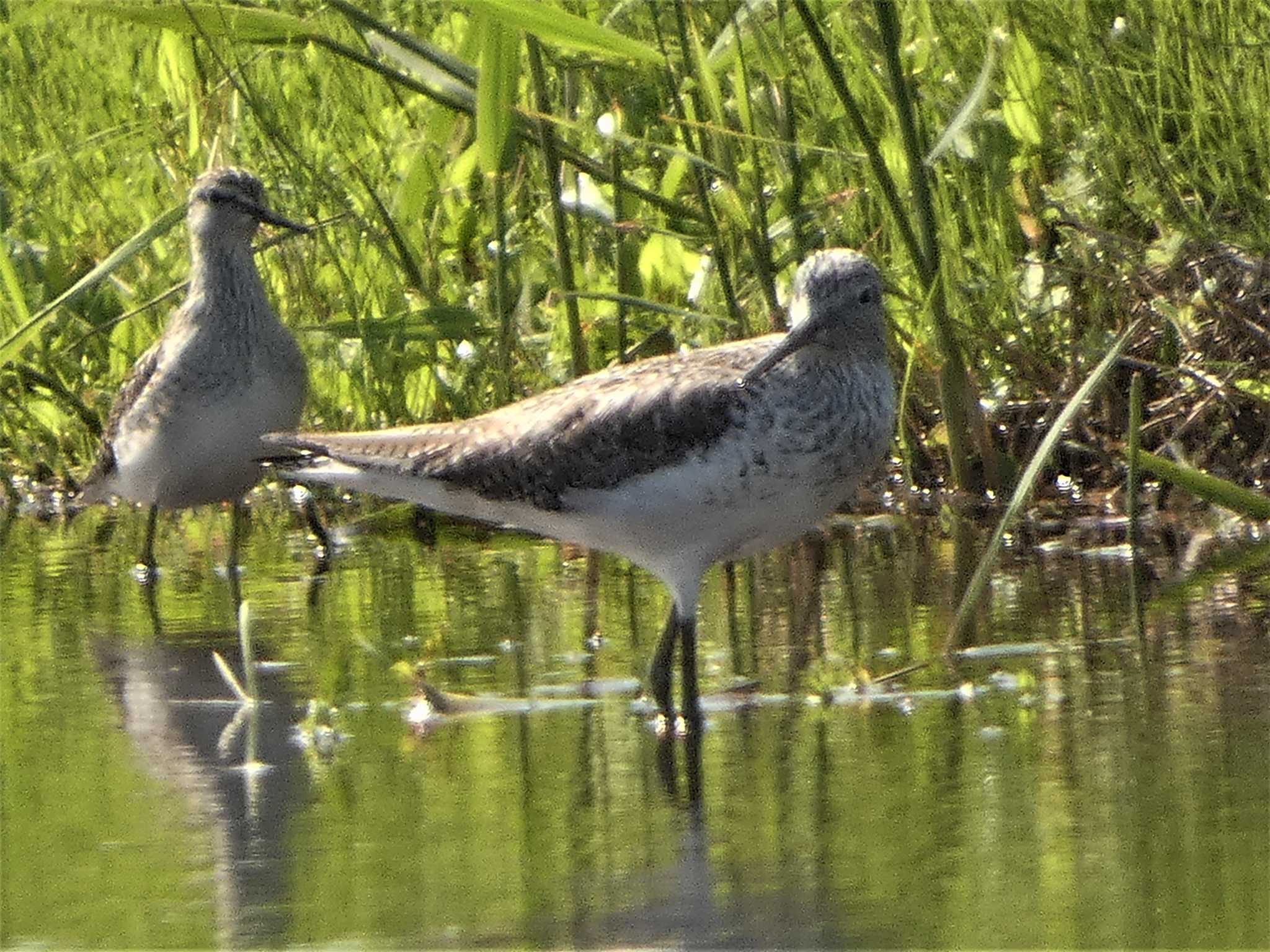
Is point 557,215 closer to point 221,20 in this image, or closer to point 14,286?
point 221,20

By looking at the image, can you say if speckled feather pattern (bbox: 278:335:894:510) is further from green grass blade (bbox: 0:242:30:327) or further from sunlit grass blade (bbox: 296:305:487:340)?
green grass blade (bbox: 0:242:30:327)

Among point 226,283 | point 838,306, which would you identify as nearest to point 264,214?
point 226,283

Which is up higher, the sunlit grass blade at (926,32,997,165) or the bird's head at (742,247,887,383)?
the sunlit grass blade at (926,32,997,165)

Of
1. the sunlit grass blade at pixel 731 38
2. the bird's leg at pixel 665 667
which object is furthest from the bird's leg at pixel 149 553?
the bird's leg at pixel 665 667

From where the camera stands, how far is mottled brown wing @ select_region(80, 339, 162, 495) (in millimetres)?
7957

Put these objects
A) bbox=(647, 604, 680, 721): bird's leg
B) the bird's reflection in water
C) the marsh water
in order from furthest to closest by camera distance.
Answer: bbox=(647, 604, 680, 721): bird's leg
the bird's reflection in water
the marsh water

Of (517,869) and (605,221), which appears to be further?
(605,221)

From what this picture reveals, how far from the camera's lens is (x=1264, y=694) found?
481cm

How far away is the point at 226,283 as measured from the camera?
26.2 ft

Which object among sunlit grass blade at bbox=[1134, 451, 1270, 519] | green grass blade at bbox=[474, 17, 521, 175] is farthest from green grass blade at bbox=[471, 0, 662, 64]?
sunlit grass blade at bbox=[1134, 451, 1270, 519]

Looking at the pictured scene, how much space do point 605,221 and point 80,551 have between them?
6.88ft

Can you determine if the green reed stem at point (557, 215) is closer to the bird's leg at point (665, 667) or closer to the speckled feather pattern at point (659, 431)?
the speckled feather pattern at point (659, 431)

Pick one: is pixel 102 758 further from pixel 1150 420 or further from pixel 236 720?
pixel 1150 420

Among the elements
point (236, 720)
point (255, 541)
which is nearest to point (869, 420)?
point (236, 720)
